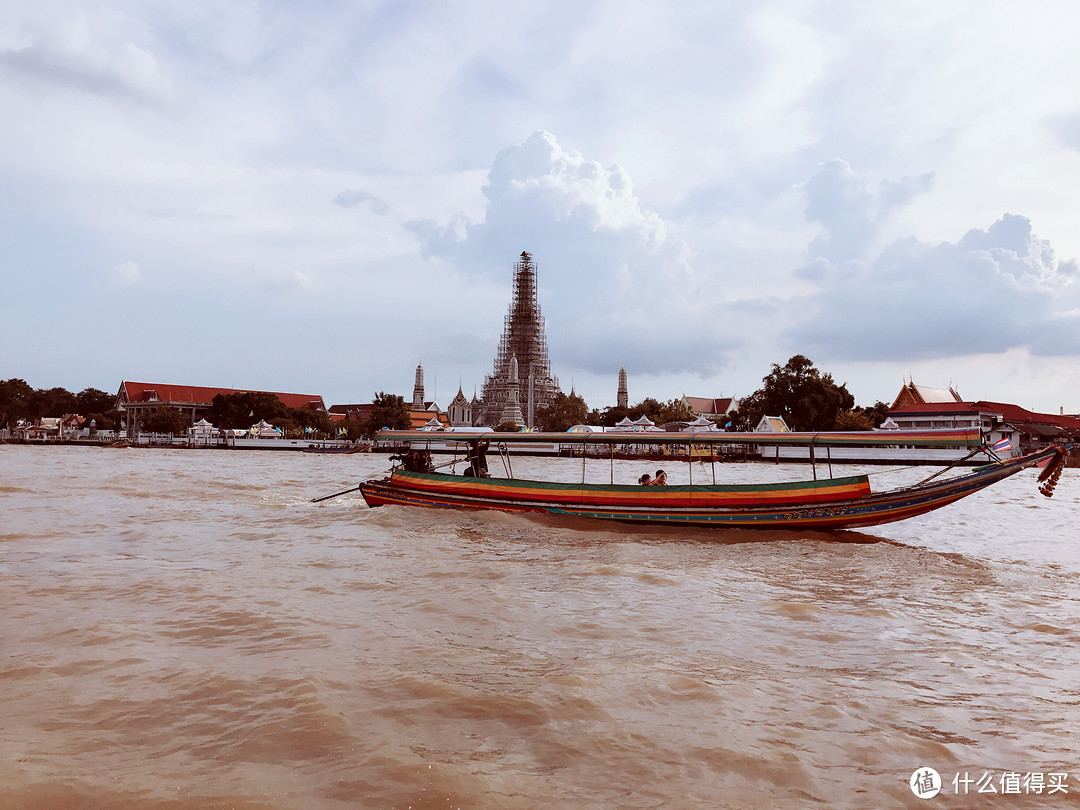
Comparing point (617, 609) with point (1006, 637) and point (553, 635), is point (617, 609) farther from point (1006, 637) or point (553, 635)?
point (1006, 637)

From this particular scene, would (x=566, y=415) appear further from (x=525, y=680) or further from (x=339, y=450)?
(x=525, y=680)

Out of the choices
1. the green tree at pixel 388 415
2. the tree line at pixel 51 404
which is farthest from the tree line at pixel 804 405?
the tree line at pixel 51 404

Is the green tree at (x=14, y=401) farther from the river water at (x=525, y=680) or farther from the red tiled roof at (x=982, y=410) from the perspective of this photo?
the red tiled roof at (x=982, y=410)

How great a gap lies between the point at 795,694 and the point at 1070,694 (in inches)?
83.9

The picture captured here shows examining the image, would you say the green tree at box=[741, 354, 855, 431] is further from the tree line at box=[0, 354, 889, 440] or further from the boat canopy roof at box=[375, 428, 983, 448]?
the boat canopy roof at box=[375, 428, 983, 448]

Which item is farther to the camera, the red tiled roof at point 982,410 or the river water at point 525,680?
the red tiled roof at point 982,410

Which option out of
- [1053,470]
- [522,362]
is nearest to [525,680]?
[1053,470]

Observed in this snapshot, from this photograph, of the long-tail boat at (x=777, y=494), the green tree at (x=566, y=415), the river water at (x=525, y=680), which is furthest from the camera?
the green tree at (x=566, y=415)

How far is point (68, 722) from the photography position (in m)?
4.26

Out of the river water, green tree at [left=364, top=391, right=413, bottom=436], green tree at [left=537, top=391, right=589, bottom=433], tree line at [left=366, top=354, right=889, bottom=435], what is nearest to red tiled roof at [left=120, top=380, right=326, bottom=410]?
green tree at [left=364, top=391, right=413, bottom=436]

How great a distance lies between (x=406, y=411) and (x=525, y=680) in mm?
78872

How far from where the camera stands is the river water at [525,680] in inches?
144

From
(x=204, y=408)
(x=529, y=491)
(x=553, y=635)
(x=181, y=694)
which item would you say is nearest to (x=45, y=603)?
(x=181, y=694)

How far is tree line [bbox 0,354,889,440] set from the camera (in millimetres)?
61688
